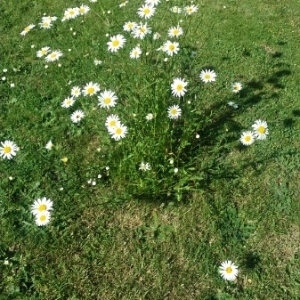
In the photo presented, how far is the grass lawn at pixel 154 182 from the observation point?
2920mm

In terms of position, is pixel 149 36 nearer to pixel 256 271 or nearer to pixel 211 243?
pixel 211 243

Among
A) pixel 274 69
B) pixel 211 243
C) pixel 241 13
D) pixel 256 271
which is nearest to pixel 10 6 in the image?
pixel 241 13

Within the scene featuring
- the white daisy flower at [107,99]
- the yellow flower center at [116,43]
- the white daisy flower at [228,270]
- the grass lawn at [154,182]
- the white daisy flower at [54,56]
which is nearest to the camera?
the white daisy flower at [228,270]

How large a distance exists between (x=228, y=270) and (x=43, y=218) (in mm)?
1176

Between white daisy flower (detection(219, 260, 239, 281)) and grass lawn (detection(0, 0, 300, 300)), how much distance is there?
0.17ft

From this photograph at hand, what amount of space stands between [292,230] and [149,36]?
1.78 metres

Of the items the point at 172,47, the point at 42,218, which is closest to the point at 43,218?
the point at 42,218

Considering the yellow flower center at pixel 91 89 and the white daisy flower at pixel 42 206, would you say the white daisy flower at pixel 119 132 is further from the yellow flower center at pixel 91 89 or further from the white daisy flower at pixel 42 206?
the white daisy flower at pixel 42 206

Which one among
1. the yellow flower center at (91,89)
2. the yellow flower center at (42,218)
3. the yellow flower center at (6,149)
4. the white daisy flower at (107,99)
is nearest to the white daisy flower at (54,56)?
the yellow flower center at (91,89)

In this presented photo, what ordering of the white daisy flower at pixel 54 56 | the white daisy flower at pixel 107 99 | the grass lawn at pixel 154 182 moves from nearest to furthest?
the grass lawn at pixel 154 182, the white daisy flower at pixel 107 99, the white daisy flower at pixel 54 56

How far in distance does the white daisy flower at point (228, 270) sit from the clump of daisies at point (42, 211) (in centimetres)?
111

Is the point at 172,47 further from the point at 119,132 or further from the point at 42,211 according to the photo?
the point at 42,211

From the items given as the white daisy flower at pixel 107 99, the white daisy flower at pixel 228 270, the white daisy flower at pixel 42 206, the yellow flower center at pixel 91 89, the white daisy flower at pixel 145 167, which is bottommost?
the white daisy flower at pixel 228 270

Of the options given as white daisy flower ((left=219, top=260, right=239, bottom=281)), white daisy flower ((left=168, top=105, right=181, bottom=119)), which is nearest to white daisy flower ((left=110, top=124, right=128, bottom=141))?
white daisy flower ((left=168, top=105, right=181, bottom=119))
